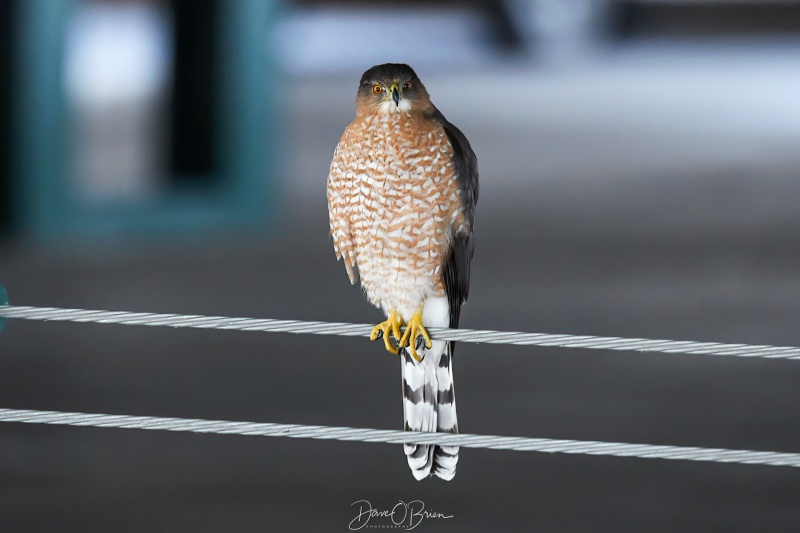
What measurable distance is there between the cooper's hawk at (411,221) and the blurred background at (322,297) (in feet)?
3.72

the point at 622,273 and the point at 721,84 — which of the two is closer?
the point at 622,273

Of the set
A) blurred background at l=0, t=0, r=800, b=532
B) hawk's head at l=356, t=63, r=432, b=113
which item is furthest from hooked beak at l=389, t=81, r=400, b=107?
blurred background at l=0, t=0, r=800, b=532

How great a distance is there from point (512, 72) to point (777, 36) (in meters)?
3.93

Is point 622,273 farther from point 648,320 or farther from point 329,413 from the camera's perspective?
point 329,413

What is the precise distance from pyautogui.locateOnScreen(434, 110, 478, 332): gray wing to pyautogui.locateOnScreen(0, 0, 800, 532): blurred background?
1.18 metres

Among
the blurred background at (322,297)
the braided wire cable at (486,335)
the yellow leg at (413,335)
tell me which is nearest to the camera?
the braided wire cable at (486,335)

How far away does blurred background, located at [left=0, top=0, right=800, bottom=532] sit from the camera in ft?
11.0

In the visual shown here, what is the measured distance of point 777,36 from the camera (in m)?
16.0

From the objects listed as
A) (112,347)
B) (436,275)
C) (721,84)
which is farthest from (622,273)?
(721,84)

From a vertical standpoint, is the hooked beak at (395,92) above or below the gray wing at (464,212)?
above
